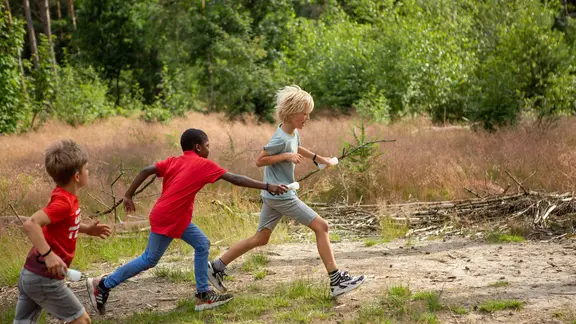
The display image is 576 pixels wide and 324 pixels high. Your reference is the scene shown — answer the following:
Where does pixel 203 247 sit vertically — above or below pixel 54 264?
below

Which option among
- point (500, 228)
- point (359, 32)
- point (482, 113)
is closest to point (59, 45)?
point (359, 32)

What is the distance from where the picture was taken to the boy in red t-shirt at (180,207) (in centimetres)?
517

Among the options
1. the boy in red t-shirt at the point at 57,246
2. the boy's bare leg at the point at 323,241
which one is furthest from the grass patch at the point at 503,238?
the boy in red t-shirt at the point at 57,246

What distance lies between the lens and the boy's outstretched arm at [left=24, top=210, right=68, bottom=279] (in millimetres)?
3729

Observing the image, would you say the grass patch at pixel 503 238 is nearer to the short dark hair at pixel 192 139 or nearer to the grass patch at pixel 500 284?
the grass patch at pixel 500 284

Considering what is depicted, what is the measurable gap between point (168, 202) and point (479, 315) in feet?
8.15

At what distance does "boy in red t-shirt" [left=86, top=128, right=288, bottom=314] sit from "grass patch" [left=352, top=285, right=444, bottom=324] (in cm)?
115

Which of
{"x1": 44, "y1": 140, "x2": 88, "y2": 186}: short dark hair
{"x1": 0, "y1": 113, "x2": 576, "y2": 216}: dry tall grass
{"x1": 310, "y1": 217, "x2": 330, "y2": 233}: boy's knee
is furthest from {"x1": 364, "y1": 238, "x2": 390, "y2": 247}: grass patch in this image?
{"x1": 44, "y1": 140, "x2": 88, "y2": 186}: short dark hair

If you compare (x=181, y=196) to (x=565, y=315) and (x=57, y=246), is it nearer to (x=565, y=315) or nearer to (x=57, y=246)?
(x=57, y=246)

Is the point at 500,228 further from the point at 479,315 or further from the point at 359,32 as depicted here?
the point at 359,32

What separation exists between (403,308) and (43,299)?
2.56 m

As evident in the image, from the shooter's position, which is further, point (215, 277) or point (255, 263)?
point (255, 263)

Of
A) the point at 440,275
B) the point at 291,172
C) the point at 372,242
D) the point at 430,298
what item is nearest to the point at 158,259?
the point at 291,172

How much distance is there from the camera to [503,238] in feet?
24.5
